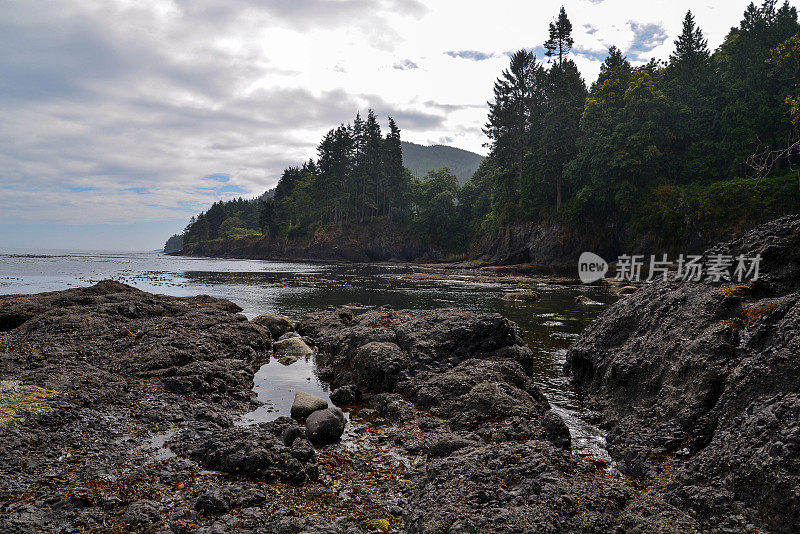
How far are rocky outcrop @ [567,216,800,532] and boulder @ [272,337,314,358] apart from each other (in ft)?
34.3

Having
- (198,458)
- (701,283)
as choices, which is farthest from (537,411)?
(198,458)

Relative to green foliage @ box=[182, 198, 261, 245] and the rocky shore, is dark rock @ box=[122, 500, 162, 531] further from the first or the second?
green foliage @ box=[182, 198, 261, 245]

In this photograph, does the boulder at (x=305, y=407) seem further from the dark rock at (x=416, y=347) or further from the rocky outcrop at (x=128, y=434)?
the dark rock at (x=416, y=347)

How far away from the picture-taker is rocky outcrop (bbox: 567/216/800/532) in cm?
447

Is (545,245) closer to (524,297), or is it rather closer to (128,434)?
(524,297)

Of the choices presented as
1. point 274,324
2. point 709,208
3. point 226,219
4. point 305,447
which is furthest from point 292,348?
point 226,219

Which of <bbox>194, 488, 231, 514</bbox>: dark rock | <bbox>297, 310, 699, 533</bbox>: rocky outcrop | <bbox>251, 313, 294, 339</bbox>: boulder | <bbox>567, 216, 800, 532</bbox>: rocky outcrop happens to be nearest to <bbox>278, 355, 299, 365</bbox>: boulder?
<bbox>297, 310, 699, 533</bbox>: rocky outcrop

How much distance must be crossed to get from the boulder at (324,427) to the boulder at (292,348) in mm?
7480

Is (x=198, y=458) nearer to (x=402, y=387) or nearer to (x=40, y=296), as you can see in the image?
(x=402, y=387)

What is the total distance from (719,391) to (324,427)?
7.00 m

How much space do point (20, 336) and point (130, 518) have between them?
12.1 meters

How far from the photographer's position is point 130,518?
192 inches

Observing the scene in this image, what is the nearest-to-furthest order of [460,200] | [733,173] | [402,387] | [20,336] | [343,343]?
[402,387] < [20,336] < [343,343] < [733,173] < [460,200]

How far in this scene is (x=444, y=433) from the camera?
311 inches
